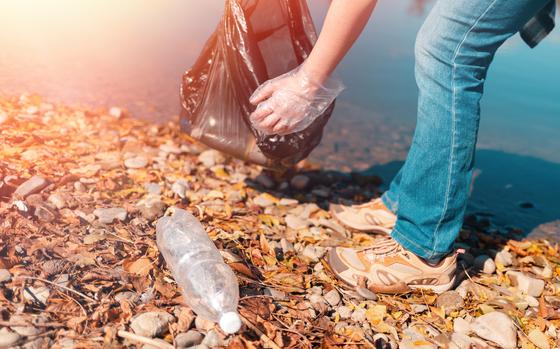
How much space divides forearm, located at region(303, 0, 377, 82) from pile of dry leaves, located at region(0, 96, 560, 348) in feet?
2.78

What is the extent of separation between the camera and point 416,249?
2152 millimetres

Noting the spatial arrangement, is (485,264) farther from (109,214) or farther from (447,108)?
(109,214)

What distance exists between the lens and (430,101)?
196cm

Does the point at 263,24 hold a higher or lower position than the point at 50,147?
higher

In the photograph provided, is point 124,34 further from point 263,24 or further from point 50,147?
point 263,24

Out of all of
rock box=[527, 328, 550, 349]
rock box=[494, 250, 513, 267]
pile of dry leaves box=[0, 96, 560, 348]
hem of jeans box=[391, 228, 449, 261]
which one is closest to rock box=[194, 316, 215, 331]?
pile of dry leaves box=[0, 96, 560, 348]

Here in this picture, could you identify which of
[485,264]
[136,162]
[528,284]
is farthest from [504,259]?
[136,162]

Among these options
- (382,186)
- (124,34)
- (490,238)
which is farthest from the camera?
(124,34)

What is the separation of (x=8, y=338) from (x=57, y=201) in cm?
91

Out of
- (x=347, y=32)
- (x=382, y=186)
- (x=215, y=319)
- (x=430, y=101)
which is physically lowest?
(x=382, y=186)

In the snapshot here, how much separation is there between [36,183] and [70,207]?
209mm

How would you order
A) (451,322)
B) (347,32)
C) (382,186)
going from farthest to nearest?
(382,186)
(451,322)
(347,32)

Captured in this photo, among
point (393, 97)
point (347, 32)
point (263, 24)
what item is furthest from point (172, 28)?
point (347, 32)

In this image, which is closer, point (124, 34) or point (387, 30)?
point (124, 34)
